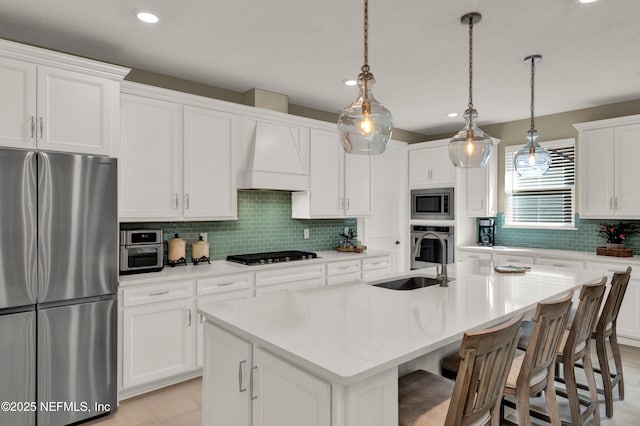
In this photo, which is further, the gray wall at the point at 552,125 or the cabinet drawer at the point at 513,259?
the cabinet drawer at the point at 513,259

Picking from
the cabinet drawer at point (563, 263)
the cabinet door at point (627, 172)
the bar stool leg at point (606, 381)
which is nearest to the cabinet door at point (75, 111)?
the bar stool leg at point (606, 381)

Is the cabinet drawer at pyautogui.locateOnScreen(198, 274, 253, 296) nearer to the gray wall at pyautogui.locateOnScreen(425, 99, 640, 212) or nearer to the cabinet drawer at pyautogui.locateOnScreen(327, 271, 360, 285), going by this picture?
the cabinet drawer at pyautogui.locateOnScreen(327, 271, 360, 285)

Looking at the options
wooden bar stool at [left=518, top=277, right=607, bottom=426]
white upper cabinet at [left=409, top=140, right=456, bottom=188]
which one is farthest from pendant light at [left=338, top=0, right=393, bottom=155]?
white upper cabinet at [left=409, top=140, right=456, bottom=188]

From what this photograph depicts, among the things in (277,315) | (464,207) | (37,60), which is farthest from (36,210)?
(464,207)

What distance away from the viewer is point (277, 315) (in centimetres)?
191

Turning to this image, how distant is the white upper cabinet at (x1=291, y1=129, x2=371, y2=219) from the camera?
177 inches

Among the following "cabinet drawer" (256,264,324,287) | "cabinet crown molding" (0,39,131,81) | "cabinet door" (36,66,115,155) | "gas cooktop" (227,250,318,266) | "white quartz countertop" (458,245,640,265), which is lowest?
"cabinet drawer" (256,264,324,287)

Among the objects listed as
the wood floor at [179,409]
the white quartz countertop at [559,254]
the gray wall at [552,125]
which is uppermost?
the gray wall at [552,125]

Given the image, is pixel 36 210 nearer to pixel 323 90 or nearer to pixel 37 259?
pixel 37 259

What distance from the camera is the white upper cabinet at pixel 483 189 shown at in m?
5.40

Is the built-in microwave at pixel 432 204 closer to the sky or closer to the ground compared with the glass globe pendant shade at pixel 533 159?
closer to the ground

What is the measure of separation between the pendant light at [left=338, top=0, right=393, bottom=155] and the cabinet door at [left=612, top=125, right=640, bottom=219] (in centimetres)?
360

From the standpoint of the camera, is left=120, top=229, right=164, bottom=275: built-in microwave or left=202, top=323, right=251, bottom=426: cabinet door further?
left=120, top=229, right=164, bottom=275: built-in microwave

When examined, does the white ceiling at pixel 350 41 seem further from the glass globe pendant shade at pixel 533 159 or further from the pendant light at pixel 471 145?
the glass globe pendant shade at pixel 533 159
